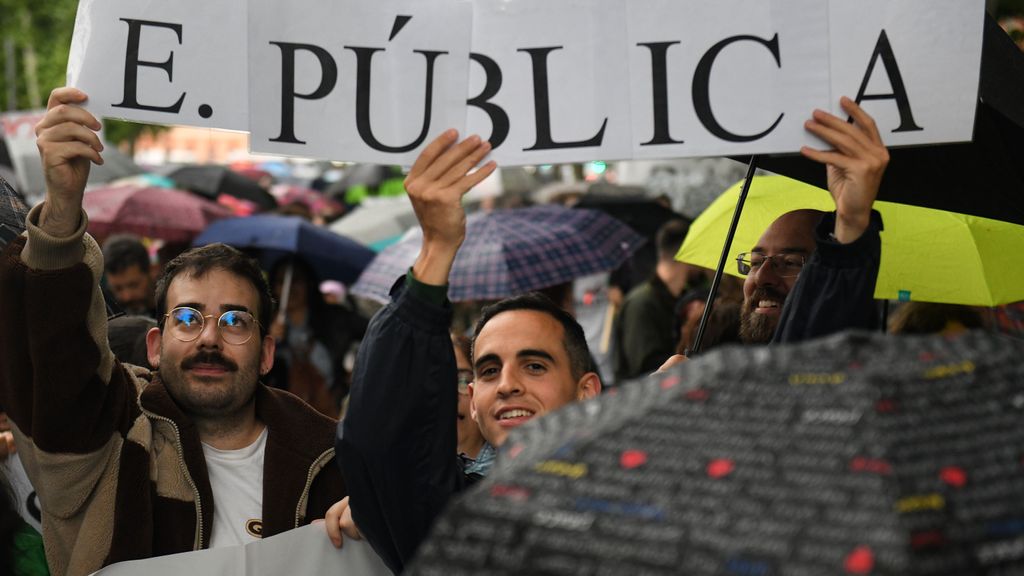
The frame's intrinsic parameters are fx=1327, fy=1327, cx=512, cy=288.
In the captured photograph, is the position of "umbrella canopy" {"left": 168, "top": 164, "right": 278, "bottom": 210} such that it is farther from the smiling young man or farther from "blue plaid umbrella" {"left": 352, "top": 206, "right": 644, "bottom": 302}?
the smiling young man

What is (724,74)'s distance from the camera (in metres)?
3.04

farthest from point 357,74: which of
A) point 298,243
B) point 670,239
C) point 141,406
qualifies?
point 298,243

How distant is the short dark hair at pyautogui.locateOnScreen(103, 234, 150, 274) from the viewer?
25.2 ft

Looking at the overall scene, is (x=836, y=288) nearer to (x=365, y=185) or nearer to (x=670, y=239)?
(x=670, y=239)

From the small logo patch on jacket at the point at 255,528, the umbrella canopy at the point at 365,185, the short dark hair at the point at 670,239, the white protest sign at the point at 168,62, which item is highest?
the umbrella canopy at the point at 365,185

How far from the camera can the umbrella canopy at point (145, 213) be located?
11602 millimetres

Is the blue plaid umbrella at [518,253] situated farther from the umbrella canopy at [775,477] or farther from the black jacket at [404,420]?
the umbrella canopy at [775,477]

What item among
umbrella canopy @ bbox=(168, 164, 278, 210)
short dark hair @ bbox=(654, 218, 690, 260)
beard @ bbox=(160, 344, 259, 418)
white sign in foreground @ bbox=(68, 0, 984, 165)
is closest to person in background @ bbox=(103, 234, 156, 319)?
short dark hair @ bbox=(654, 218, 690, 260)

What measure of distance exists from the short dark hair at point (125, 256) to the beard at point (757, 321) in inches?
177

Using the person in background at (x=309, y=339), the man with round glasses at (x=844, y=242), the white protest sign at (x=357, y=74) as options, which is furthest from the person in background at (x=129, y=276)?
the man with round glasses at (x=844, y=242)

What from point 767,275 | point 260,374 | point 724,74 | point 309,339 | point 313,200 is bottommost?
point 309,339

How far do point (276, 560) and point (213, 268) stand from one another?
1.05m

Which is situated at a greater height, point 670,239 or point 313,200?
point 313,200

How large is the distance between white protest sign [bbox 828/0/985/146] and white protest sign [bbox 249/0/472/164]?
89cm
